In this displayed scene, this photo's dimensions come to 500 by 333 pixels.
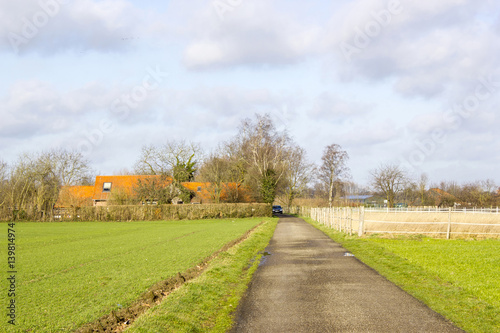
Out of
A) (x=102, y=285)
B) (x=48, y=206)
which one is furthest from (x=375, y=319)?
(x=48, y=206)

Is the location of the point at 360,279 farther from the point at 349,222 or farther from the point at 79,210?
the point at 79,210

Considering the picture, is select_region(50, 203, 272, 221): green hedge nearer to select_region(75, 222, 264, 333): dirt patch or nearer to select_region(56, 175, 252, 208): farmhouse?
select_region(56, 175, 252, 208): farmhouse

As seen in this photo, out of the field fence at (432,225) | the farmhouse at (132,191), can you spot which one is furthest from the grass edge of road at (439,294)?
the farmhouse at (132,191)

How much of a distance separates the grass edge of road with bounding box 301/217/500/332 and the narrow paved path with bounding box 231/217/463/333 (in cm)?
26

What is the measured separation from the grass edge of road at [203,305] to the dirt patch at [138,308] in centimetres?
27

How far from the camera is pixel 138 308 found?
789cm

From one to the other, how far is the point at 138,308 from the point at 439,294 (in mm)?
6240

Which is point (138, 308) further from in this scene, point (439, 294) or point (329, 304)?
point (439, 294)

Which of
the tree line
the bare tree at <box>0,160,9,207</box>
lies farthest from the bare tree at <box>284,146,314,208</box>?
the bare tree at <box>0,160,9,207</box>

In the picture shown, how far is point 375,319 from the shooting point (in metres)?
6.85

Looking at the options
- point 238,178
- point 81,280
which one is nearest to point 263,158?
point 238,178

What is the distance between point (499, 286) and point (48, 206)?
56332 mm

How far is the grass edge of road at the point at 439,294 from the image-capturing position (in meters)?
6.80

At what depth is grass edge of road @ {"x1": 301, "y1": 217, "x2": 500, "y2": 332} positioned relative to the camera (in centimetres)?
680
